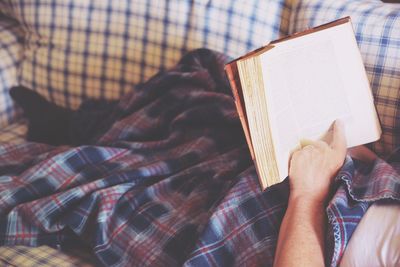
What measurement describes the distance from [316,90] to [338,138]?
0.31 feet

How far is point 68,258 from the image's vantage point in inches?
36.6

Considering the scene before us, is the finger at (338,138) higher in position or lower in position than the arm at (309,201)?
higher

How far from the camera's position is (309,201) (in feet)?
2.67

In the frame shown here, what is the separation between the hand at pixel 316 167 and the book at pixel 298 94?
18 mm

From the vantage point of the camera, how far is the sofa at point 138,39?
99cm

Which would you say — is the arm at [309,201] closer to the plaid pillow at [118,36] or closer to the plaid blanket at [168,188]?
the plaid blanket at [168,188]

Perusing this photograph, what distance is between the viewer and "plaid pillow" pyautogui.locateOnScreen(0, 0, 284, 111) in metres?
1.18

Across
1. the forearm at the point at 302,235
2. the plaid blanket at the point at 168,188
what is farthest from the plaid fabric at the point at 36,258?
the forearm at the point at 302,235

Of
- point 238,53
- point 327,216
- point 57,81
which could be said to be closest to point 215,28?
point 238,53

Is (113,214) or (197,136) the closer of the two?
(113,214)

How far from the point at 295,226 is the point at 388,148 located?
13.6 inches

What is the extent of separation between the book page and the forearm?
0.06 metres

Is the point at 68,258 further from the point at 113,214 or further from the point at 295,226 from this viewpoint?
the point at 295,226

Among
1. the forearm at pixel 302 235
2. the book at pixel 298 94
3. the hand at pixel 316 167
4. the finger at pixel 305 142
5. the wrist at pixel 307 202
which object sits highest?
the book at pixel 298 94
